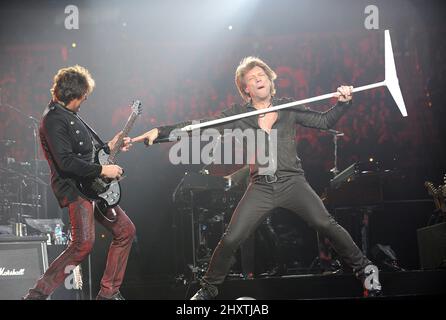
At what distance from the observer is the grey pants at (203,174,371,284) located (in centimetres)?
498

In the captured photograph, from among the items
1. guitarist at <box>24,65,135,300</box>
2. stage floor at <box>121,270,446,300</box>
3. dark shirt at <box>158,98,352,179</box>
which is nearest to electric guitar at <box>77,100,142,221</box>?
guitarist at <box>24,65,135,300</box>

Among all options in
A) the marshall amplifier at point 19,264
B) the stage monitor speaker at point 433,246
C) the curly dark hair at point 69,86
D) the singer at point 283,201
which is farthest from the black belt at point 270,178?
the stage monitor speaker at point 433,246

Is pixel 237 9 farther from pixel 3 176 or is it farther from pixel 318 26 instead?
pixel 3 176

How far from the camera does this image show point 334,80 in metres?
9.09

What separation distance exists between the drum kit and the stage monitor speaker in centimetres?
453

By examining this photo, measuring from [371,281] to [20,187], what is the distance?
4932 millimetres

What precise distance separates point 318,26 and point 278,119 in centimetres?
378

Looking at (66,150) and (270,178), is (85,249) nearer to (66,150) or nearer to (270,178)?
(66,150)

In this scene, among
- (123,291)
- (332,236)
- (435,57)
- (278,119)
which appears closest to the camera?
(332,236)

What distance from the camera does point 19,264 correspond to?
18.2 ft

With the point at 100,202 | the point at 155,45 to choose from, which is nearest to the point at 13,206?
the point at 155,45

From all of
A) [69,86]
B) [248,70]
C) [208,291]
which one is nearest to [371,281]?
[208,291]

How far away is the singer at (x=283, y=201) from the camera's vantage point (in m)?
4.99

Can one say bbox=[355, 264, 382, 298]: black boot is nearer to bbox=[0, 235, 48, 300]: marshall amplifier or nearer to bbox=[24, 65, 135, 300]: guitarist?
bbox=[24, 65, 135, 300]: guitarist
